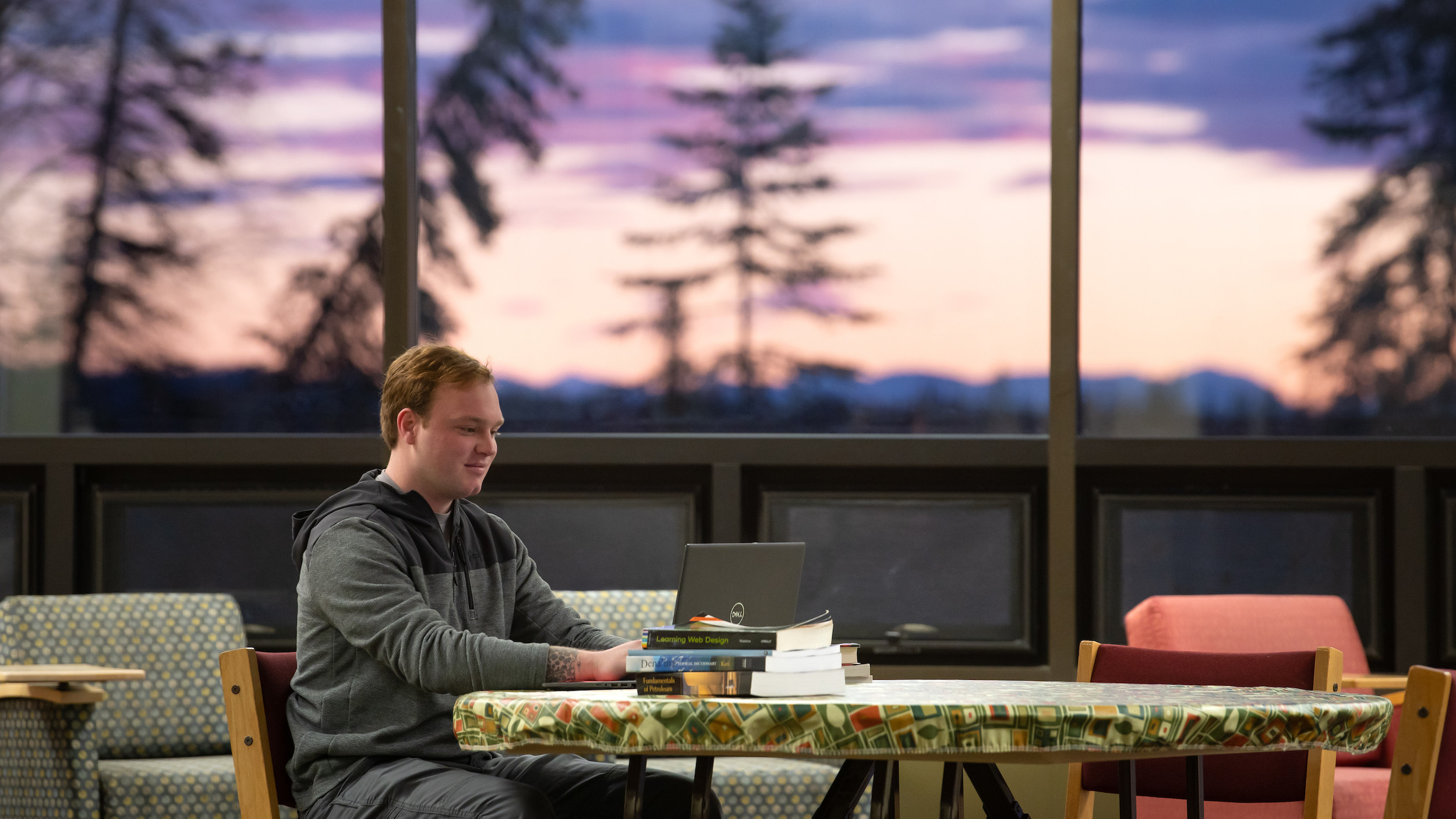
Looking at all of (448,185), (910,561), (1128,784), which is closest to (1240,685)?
(1128,784)

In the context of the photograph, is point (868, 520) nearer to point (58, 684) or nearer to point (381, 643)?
point (58, 684)

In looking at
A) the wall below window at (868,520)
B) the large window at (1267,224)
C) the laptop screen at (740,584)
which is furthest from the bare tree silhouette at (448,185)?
the laptop screen at (740,584)

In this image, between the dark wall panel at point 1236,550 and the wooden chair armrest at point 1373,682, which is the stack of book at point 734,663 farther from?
the dark wall panel at point 1236,550

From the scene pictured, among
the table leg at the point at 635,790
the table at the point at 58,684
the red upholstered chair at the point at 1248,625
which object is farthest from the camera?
the red upholstered chair at the point at 1248,625

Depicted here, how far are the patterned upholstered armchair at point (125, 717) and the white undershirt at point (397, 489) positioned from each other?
1.51 m

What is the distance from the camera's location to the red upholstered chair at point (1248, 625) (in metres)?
3.98

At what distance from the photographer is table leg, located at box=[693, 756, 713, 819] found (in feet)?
6.02

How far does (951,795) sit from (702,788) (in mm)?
378

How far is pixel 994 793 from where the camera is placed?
212 centimetres

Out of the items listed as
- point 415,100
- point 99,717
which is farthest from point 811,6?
point 99,717

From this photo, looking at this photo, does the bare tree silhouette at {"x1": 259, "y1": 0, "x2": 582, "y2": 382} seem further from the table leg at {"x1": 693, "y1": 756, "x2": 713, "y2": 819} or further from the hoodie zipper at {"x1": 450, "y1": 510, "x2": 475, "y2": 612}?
the table leg at {"x1": 693, "y1": 756, "x2": 713, "y2": 819}

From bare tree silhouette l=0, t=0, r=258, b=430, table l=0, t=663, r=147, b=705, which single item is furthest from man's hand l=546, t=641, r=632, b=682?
bare tree silhouette l=0, t=0, r=258, b=430

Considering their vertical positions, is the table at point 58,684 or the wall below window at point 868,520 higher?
the wall below window at point 868,520

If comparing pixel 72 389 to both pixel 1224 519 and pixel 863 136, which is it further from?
pixel 1224 519
